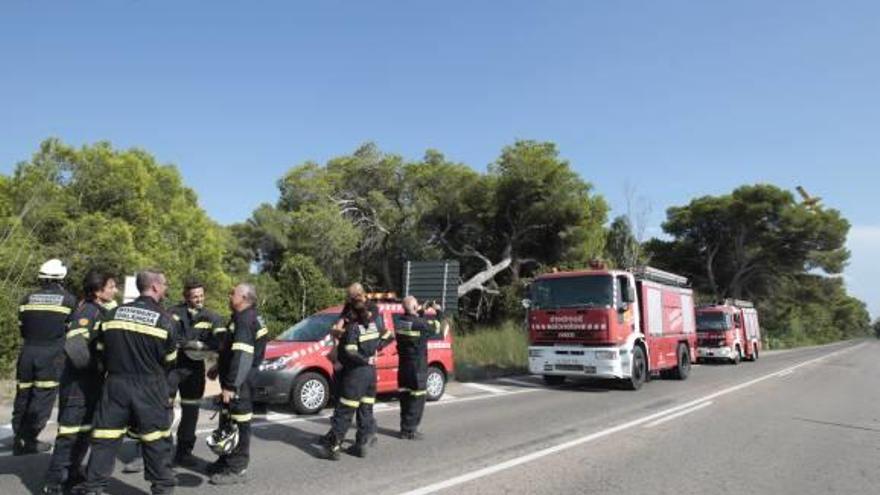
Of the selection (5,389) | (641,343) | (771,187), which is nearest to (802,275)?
(771,187)

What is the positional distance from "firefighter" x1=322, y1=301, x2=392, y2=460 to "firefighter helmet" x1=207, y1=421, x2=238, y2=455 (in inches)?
48.3

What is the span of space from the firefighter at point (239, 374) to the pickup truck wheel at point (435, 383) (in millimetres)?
6141

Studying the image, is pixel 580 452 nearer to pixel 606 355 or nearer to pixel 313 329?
pixel 313 329

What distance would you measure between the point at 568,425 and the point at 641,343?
20.6ft

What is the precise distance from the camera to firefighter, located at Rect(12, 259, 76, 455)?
269 inches

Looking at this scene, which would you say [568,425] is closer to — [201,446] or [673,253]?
[201,446]

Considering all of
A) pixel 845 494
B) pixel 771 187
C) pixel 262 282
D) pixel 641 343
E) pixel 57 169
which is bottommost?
pixel 845 494

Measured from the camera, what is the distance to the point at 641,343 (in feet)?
50.0

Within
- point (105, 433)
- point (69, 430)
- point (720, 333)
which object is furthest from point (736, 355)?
point (105, 433)

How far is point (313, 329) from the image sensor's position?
440 inches

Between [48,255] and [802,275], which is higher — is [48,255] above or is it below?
below

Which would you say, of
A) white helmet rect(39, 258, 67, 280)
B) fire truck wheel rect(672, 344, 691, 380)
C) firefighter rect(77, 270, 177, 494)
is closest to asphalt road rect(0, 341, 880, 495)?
firefighter rect(77, 270, 177, 494)

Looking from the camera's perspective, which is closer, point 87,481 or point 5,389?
point 87,481

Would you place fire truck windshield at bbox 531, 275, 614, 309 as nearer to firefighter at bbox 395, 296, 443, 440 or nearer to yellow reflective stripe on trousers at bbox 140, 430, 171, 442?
firefighter at bbox 395, 296, 443, 440
